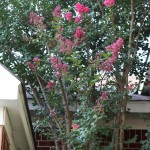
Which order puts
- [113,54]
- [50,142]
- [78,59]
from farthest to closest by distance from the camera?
1. [50,142]
2. [78,59]
3. [113,54]

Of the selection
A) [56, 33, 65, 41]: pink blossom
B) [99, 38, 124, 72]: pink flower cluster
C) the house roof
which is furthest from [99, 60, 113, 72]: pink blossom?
the house roof

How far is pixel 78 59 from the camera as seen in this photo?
4.02m

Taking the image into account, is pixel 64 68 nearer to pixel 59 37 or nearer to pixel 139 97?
pixel 59 37

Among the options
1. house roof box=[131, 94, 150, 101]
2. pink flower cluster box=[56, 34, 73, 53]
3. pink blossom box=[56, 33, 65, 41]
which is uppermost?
pink blossom box=[56, 33, 65, 41]

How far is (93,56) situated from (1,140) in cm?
152

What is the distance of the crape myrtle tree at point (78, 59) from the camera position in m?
3.91

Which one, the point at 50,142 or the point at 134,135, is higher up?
the point at 134,135

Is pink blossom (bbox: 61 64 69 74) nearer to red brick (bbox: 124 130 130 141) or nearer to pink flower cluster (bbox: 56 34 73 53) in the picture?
pink flower cluster (bbox: 56 34 73 53)

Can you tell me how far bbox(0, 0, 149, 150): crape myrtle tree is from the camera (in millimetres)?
3912

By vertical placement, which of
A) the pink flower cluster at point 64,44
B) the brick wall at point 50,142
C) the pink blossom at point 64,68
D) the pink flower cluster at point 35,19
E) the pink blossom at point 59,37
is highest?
the pink flower cluster at point 35,19

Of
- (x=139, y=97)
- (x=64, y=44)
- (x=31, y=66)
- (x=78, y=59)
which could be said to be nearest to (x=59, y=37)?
(x=64, y=44)


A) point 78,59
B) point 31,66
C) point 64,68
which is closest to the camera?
point 64,68

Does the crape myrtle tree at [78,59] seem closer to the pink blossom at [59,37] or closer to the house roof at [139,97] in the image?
the pink blossom at [59,37]

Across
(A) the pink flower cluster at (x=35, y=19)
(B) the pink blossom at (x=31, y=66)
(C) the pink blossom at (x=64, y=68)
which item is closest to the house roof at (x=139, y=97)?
(B) the pink blossom at (x=31, y=66)
